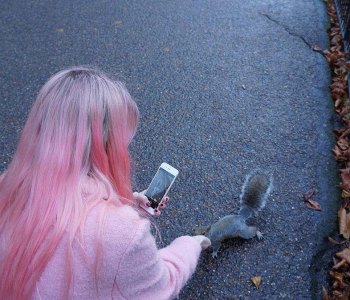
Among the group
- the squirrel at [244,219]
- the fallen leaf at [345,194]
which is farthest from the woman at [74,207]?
the fallen leaf at [345,194]

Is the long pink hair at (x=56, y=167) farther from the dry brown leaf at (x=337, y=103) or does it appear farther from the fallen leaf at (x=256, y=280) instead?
the dry brown leaf at (x=337, y=103)

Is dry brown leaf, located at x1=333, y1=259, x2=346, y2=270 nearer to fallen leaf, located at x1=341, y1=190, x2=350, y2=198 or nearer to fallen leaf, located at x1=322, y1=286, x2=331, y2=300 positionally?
fallen leaf, located at x1=322, y1=286, x2=331, y2=300

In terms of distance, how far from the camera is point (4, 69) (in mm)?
4227

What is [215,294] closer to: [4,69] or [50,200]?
[50,200]

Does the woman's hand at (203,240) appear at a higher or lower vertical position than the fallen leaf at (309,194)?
lower

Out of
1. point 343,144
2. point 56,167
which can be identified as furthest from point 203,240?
point 343,144

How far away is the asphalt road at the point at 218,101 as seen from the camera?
2582 millimetres

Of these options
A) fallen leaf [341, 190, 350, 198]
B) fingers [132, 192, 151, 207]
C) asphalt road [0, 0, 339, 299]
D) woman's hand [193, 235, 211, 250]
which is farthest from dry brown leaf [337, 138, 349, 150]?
fingers [132, 192, 151, 207]

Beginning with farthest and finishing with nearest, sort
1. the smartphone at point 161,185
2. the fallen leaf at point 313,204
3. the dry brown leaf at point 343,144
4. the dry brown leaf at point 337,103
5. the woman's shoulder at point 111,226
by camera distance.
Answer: the dry brown leaf at point 337,103 → the dry brown leaf at point 343,144 → the fallen leaf at point 313,204 → the smartphone at point 161,185 → the woman's shoulder at point 111,226

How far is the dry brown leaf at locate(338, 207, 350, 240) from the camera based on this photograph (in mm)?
2623

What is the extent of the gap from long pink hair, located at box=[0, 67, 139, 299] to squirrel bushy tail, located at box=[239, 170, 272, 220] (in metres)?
1.23

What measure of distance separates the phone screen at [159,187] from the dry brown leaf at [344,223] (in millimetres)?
1278

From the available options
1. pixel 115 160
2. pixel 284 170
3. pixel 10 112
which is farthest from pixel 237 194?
pixel 10 112

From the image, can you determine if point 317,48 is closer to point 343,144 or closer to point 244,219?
point 343,144
